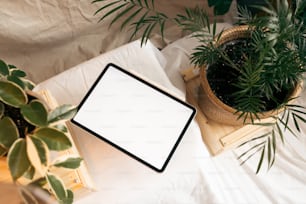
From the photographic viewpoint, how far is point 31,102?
651mm

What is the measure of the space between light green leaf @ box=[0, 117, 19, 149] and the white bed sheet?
13.0 inches

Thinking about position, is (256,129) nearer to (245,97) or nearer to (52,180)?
(245,97)

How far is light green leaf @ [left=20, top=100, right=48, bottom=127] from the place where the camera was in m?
0.63

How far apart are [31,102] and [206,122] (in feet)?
2.32

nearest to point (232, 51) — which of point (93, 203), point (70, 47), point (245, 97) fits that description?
point (245, 97)

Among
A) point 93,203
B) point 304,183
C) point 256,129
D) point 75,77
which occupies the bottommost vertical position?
point 304,183

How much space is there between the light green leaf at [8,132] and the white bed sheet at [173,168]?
33 centimetres

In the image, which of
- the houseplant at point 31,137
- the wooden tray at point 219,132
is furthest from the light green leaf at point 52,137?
the wooden tray at point 219,132

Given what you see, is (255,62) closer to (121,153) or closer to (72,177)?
(121,153)

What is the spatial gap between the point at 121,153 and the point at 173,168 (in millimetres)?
139

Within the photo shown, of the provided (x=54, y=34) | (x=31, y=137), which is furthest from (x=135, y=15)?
(x=31, y=137)

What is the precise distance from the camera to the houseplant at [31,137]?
612 millimetres

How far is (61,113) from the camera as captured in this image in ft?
2.24

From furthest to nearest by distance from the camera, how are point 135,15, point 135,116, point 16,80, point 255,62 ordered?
point 135,15
point 255,62
point 135,116
point 16,80
